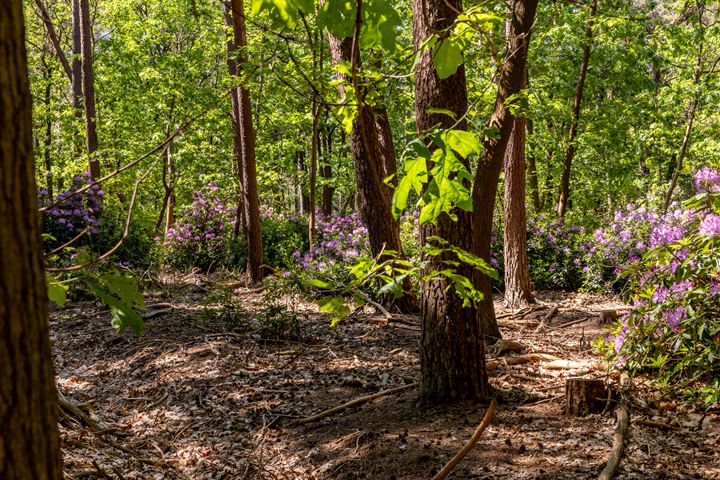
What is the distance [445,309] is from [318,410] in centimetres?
150

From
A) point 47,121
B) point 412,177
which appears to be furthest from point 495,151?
point 47,121

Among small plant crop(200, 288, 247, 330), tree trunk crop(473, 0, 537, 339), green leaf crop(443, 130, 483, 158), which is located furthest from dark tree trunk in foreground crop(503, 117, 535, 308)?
green leaf crop(443, 130, 483, 158)

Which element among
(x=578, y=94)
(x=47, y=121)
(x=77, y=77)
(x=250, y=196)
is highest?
(x=77, y=77)

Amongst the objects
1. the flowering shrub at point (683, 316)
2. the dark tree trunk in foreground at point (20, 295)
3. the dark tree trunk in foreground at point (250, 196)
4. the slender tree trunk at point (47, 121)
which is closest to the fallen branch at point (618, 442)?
the flowering shrub at point (683, 316)

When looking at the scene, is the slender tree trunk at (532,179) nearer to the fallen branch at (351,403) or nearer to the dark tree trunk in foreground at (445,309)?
the fallen branch at (351,403)

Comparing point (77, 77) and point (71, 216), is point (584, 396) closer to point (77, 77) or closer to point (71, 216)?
point (71, 216)

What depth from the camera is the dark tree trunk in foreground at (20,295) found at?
90 centimetres

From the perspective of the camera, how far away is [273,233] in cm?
1409

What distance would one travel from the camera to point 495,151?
5051mm

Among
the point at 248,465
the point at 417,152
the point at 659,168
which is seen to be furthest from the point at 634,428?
the point at 659,168

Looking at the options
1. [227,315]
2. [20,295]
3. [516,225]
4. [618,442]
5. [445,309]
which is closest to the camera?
[20,295]

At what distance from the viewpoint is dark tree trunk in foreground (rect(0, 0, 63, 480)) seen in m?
0.90

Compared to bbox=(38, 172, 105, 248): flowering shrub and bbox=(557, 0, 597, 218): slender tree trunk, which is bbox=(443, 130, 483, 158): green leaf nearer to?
bbox=(38, 172, 105, 248): flowering shrub

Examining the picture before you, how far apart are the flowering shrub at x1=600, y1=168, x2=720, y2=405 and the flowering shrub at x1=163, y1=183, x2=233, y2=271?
9.74 meters
